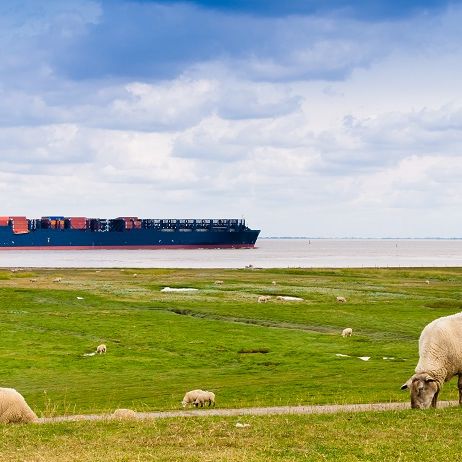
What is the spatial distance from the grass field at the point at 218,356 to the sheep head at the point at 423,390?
3.27ft

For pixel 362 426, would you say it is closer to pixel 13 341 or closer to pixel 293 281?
pixel 13 341

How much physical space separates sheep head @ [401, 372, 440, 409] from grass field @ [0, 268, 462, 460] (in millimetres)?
997

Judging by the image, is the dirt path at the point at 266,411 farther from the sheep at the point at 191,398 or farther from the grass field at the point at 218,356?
the grass field at the point at 218,356

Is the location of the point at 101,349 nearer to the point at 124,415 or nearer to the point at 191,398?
the point at 191,398

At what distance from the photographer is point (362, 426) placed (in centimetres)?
1828

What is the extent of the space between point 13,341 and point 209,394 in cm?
2131

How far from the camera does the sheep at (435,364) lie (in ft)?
68.9

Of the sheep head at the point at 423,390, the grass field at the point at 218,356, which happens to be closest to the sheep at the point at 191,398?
the grass field at the point at 218,356

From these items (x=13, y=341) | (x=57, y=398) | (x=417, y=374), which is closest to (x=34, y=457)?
(x=417, y=374)

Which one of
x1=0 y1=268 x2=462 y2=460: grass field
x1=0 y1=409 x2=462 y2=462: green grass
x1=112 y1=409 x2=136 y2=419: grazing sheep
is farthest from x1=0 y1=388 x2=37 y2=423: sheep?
x1=112 y1=409 x2=136 y2=419: grazing sheep

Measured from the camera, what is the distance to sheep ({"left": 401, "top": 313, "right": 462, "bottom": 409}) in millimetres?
21016

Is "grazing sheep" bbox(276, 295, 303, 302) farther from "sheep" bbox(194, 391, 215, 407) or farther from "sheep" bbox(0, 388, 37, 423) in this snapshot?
"sheep" bbox(0, 388, 37, 423)

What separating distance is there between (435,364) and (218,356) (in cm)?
2042

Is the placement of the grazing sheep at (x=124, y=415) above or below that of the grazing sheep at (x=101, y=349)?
above
